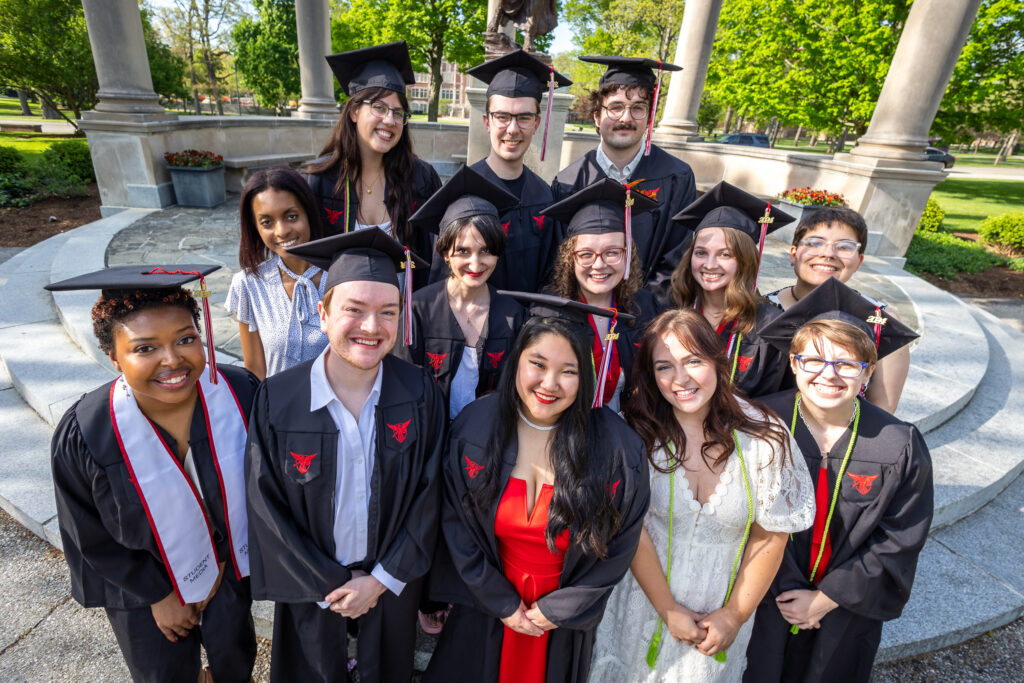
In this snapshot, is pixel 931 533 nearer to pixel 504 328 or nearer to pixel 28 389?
pixel 504 328

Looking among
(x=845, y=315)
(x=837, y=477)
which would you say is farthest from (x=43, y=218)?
(x=837, y=477)

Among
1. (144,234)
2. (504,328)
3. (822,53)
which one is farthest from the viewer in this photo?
(822,53)

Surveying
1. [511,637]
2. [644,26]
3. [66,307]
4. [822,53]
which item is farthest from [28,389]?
[644,26]

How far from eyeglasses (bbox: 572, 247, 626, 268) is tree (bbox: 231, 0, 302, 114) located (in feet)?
112

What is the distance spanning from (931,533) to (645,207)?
9.15ft

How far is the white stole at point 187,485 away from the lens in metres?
1.88

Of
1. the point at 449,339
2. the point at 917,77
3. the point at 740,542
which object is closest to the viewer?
the point at 740,542

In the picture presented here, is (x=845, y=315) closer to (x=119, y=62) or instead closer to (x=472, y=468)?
(x=472, y=468)

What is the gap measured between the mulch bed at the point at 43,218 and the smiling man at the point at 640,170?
28.8 feet

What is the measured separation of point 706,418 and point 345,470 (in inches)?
54.2

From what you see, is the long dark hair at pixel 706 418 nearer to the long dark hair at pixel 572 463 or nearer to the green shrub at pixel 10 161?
the long dark hair at pixel 572 463

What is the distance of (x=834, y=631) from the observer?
216cm

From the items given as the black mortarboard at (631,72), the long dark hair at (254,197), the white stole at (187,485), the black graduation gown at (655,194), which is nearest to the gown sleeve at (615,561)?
the white stole at (187,485)

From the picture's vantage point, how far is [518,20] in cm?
673
